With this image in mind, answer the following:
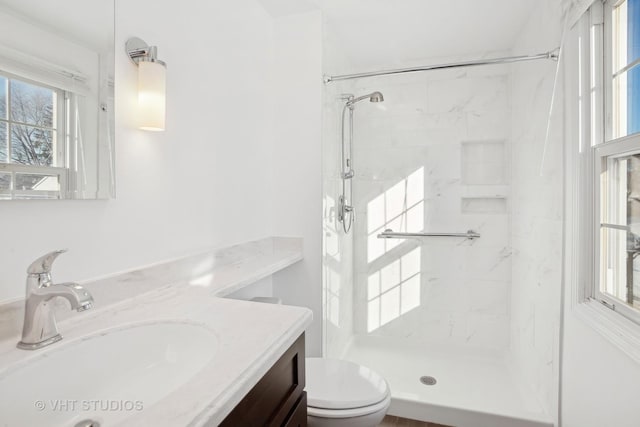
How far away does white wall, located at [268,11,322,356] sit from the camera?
2.02 m

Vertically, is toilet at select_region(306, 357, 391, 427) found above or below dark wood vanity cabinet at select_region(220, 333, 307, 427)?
below

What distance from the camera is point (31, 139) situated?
856 millimetres

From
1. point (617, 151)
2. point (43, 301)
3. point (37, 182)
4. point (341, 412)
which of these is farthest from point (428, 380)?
point (37, 182)

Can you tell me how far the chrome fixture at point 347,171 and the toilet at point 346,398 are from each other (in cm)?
112

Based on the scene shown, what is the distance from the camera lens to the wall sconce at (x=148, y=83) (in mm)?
1134

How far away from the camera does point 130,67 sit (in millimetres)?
1141

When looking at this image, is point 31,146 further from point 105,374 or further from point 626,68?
point 626,68

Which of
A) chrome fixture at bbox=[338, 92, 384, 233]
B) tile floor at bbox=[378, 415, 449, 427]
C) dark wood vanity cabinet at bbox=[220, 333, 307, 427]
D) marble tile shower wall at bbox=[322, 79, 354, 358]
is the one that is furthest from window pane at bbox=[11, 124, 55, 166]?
tile floor at bbox=[378, 415, 449, 427]

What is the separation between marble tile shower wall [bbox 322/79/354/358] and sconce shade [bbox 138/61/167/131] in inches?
40.9

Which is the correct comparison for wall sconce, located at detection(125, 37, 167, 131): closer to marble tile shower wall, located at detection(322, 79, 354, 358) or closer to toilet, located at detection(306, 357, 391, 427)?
marble tile shower wall, located at detection(322, 79, 354, 358)

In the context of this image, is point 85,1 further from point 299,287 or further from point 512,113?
point 512,113

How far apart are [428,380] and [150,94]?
2.29 metres

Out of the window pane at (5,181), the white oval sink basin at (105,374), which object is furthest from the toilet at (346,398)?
the window pane at (5,181)

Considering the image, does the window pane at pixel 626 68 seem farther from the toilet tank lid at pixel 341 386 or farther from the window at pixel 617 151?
the toilet tank lid at pixel 341 386
